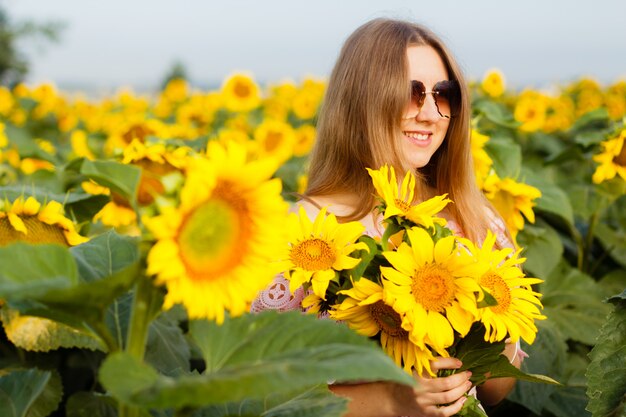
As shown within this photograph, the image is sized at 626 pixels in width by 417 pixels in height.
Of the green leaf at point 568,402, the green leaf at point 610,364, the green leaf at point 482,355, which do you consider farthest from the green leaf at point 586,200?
the green leaf at point 482,355

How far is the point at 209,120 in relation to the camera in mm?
4723

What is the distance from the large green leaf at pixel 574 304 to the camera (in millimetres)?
2324

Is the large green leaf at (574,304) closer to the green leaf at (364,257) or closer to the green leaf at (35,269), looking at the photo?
the green leaf at (364,257)

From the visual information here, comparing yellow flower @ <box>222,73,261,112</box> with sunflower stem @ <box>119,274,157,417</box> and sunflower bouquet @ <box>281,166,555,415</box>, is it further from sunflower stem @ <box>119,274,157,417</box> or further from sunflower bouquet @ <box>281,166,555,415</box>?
sunflower stem @ <box>119,274,157,417</box>

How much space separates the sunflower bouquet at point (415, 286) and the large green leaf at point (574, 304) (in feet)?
3.59

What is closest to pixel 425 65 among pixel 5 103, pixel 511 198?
pixel 511 198

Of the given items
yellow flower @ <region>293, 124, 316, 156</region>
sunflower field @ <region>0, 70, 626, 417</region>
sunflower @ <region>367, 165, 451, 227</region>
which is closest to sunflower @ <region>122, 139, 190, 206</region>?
sunflower field @ <region>0, 70, 626, 417</region>

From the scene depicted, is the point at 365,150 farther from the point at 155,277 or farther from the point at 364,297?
the point at 155,277

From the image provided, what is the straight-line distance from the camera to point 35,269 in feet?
2.92

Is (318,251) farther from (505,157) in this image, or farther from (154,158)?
(505,157)

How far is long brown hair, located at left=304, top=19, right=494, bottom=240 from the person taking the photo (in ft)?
5.76

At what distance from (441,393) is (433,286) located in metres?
0.22

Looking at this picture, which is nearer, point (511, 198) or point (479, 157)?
point (511, 198)

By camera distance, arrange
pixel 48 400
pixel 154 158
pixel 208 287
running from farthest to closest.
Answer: pixel 154 158
pixel 48 400
pixel 208 287
